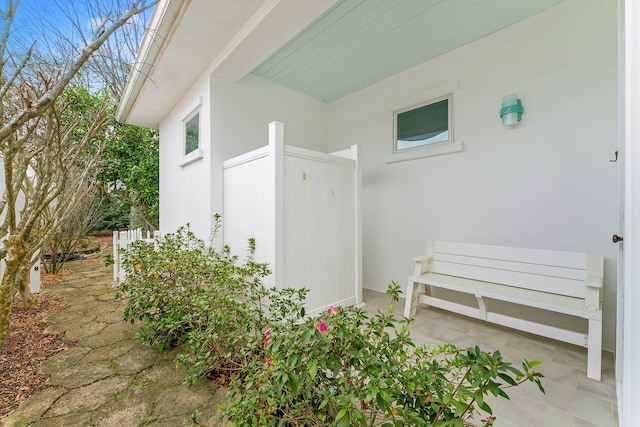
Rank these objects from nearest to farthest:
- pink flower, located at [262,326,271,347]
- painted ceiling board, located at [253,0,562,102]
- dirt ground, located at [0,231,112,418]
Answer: pink flower, located at [262,326,271,347], dirt ground, located at [0,231,112,418], painted ceiling board, located at [253,0,562,102]

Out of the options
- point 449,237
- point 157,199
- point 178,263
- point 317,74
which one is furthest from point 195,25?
point 157,199

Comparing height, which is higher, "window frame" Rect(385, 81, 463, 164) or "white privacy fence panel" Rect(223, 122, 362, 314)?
"window frame" Rect(385, 81, 463, 164)

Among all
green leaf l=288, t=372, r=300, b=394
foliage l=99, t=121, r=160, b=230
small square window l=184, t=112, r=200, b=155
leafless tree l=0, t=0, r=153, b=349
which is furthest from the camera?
foliage l=99, t=121, r=160, b=230

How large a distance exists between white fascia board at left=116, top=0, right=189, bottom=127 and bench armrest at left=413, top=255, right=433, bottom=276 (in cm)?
339

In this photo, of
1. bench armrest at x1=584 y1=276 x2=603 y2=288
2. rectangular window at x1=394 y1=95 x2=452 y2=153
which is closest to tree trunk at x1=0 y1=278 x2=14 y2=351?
rectangular window at x1=394 y1=95 x2=452 y2=153

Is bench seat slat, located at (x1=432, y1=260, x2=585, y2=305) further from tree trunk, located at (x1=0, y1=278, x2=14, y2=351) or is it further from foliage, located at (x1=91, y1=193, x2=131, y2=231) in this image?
foliage, located at (x1=91, y1=193, x2=131, y2=231)

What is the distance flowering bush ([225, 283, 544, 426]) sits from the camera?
0.91 metres

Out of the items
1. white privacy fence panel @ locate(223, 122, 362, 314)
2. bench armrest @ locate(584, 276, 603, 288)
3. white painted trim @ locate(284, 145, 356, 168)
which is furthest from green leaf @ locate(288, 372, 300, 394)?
bench armrest @ locate(584, 276, 603, 288)

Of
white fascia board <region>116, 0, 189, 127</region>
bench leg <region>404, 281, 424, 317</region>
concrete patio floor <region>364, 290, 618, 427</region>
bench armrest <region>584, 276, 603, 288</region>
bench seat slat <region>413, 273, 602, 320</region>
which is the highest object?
white fascia board <region>116, 0, 189, 127</region>

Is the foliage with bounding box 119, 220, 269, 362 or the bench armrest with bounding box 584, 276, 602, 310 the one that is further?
the bench armrest with bounding box 584, 276, 602, 310

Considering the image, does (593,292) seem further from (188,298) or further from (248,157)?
(248,157)

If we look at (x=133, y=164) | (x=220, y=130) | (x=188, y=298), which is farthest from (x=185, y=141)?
(x=188, y=298)

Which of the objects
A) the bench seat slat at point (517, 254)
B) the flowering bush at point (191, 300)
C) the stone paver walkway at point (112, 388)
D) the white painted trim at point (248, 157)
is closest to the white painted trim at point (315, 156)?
the white painted trim at point (248, 157)

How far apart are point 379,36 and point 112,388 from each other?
13.1ft
